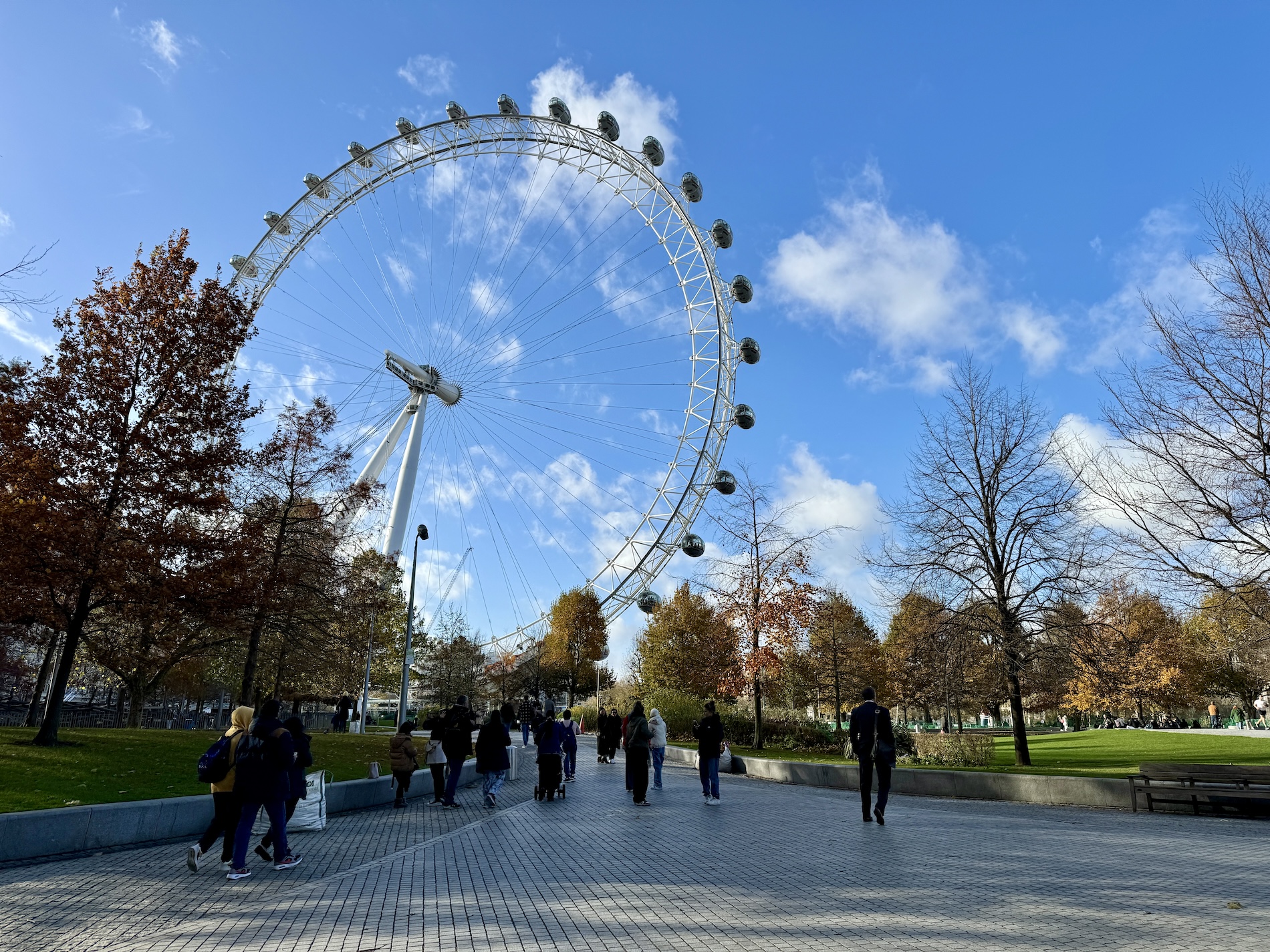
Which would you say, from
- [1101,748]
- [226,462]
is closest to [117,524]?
[226,462]

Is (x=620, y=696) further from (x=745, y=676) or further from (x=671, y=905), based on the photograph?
(x=671, y=905)

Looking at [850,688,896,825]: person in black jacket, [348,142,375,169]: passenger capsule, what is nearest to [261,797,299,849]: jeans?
[850,688,896,825]: person in black jacket

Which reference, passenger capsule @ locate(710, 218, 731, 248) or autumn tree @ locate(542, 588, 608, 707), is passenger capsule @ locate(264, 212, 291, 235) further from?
autumn tree @ locate(542, 588, 608, 707)

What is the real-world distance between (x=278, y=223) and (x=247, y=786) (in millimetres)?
37261

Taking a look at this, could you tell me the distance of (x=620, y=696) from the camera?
57531mm

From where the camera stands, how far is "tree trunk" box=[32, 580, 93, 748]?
52.3 ft

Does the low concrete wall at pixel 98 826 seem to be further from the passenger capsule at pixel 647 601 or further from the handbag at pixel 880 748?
the passenger capsule at pixel 647 601

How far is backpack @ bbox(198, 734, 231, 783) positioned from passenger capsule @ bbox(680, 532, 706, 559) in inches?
1223

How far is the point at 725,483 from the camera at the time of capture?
37438mm

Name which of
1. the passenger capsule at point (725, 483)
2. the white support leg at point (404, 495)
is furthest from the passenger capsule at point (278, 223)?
the passenger capsule at point (725, 483)

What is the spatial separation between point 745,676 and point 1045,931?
24.2m

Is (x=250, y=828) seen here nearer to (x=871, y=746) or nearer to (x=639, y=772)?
(x=639, y=772)

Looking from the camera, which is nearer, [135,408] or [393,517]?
[135,408]

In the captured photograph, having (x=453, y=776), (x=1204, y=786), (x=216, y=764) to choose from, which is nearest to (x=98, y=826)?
(x=216, y=764)
